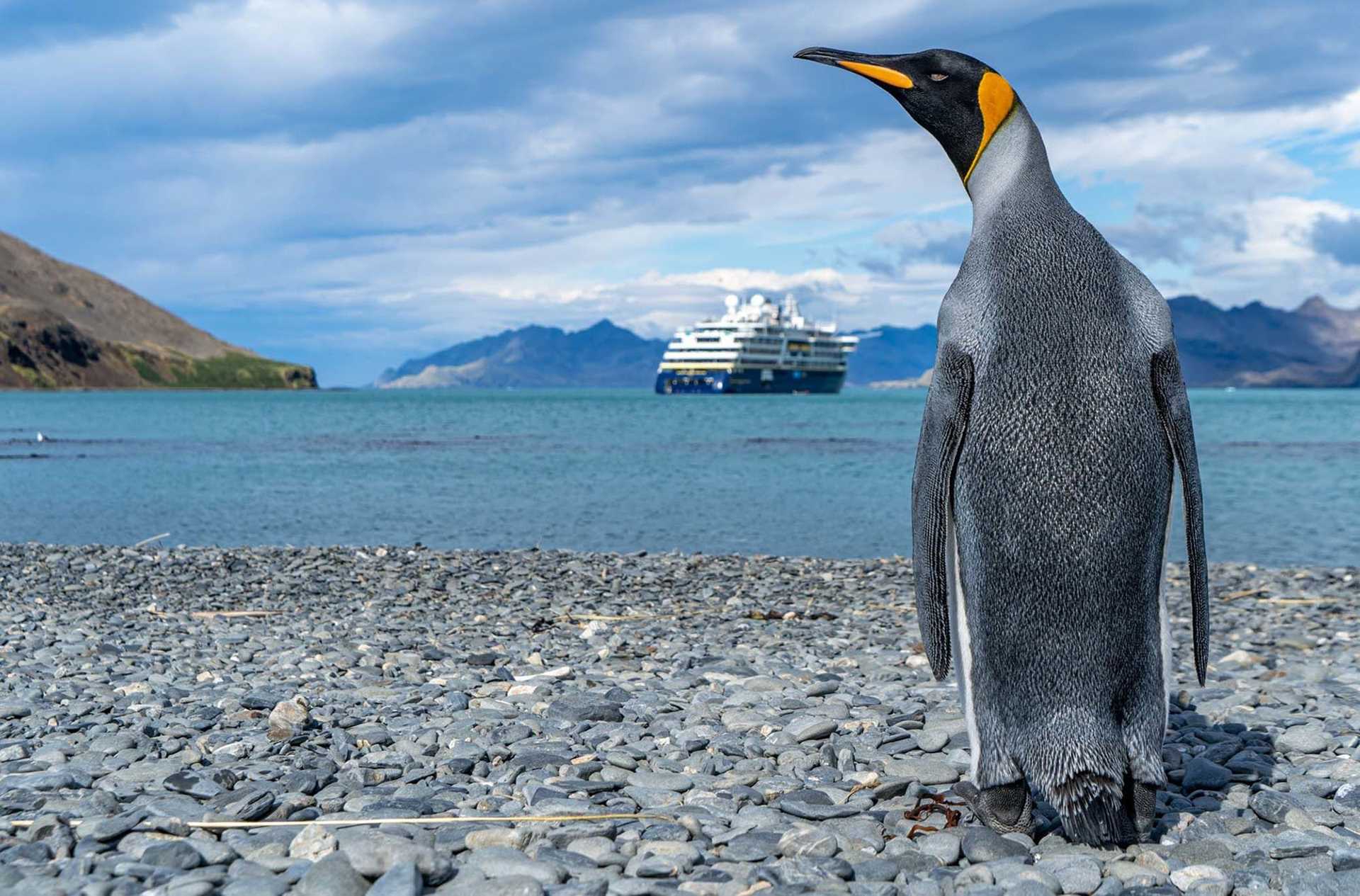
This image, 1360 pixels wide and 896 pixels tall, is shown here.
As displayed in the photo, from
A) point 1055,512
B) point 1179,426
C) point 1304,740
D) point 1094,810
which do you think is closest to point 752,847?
point 1094,810

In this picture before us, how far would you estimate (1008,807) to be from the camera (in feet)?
10.4

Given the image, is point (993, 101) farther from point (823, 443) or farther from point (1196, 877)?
point (823, 443)

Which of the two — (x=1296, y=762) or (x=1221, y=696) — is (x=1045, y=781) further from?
(x=1221, y=696)

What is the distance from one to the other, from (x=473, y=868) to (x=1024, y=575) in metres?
1.55

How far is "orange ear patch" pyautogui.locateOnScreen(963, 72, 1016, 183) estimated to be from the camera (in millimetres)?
3207

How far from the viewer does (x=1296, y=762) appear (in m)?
4.02

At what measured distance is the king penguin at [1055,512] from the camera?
298 cm

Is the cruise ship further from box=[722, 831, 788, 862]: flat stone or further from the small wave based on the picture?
box=[722, 831, 788, 862]: flat stone

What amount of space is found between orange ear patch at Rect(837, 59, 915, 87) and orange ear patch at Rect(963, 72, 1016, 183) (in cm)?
19

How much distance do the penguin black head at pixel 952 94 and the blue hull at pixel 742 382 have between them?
101 meters

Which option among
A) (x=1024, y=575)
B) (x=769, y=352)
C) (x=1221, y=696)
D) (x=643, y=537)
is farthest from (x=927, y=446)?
(x=769, y=352)

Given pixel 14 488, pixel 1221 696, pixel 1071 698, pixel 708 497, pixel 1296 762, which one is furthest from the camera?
pixel 14 488

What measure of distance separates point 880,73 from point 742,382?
103 meters

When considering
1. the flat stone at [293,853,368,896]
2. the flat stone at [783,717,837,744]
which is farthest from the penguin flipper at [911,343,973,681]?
the flat stone at [293,853,368,896]
